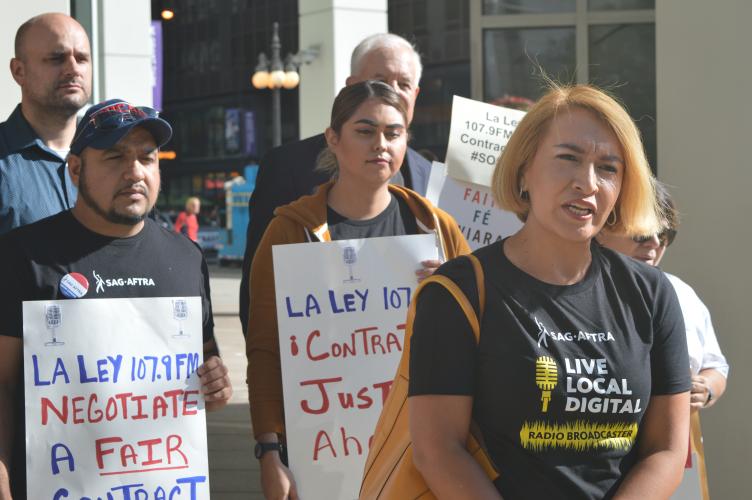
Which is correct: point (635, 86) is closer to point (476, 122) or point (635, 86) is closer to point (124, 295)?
point (476, 122)

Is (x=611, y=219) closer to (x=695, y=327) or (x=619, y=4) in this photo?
(x=695, y=327)

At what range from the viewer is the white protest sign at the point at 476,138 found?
4.97 metres

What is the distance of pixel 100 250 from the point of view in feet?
10.8

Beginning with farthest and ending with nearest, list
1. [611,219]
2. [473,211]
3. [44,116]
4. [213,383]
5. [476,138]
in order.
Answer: [476,138] → [473,211] → [44,116] → [213,383] → [611,219]

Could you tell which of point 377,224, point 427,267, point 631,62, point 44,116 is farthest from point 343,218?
point 631,62

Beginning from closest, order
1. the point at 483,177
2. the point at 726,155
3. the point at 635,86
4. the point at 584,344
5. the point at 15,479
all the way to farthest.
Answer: the point at 584,344
the point at 15,479
the point at 483,177
the point at 726,155
the point at 635,86

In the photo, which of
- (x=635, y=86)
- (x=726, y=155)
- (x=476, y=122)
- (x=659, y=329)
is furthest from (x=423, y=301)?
(x=635, y=86)

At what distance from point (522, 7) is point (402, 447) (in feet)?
17.1

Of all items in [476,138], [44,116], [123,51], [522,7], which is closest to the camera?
[44,116]

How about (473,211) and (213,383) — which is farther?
(473,211)

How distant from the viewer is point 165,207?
205ft

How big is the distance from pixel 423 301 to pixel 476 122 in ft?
8.94

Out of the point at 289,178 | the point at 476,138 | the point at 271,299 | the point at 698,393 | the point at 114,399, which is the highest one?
the point at 476,138

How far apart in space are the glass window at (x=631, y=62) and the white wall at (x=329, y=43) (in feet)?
12.4
